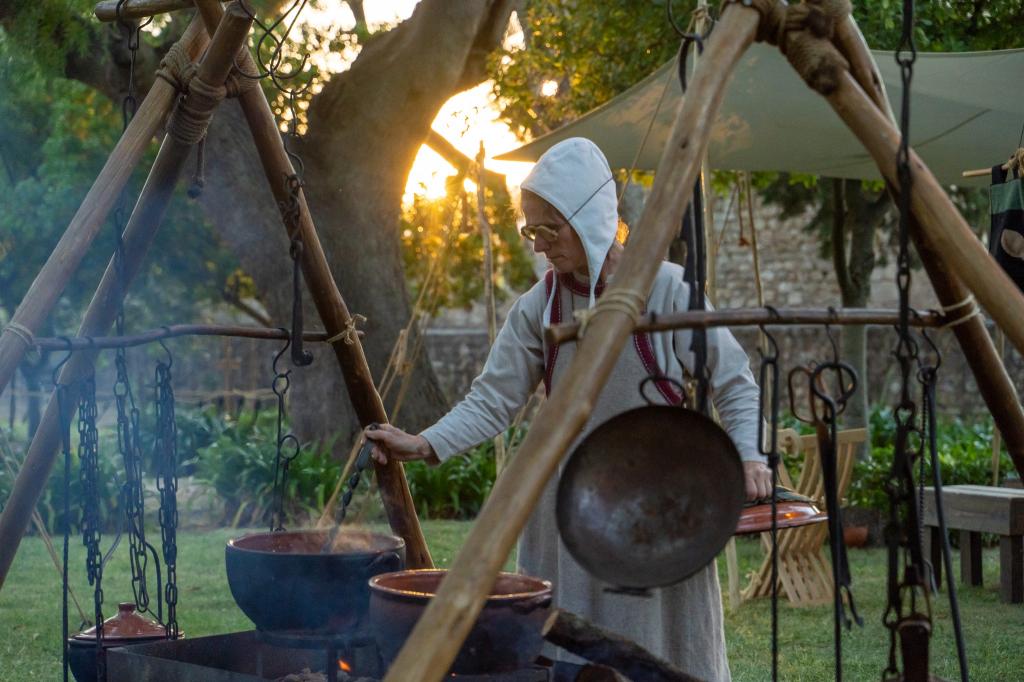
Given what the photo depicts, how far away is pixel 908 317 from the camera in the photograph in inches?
79.5

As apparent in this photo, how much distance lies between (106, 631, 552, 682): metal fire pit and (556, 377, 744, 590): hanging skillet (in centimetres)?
40

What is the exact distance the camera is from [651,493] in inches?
80.0

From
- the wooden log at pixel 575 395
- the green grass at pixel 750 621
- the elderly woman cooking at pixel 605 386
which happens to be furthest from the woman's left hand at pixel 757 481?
the green grass at pixel 750 621

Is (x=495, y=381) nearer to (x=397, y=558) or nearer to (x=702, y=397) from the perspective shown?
(x=397, y=558)

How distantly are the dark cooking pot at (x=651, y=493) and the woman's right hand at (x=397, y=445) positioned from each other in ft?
2.52

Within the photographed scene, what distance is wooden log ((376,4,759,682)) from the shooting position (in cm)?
157

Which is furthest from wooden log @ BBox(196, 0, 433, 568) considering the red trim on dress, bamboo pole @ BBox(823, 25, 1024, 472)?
bamboo pole @ BBox(823, 25, 1024, 472)

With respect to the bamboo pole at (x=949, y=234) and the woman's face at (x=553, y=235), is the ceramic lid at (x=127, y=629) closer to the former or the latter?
the woman's face at (x=553, y=235)

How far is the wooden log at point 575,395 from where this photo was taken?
157cm

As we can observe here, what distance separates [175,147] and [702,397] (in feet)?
5.04

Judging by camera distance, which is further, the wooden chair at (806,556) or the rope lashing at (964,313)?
the wooden chair at (806,556)

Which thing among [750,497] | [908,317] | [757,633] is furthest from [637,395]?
[757,633]

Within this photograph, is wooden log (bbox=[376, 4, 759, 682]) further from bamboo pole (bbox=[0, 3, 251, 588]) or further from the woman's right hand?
bamboo pole (bbox=[0, 3, 251, 588])

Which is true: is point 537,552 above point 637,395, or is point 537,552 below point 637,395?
below
